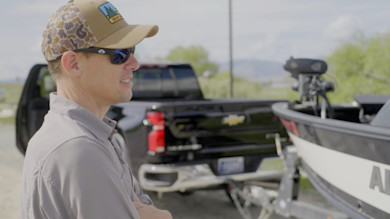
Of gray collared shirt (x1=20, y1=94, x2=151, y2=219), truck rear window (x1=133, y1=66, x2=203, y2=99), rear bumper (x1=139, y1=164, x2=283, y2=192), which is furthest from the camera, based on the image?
truck rear window (x1=133, y1=66, x2=203, y2=99)

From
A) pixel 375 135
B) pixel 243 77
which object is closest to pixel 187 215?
pixel 375 135

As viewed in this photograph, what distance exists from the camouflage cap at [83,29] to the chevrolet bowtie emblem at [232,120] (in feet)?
12.6

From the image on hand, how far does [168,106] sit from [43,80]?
3.28 meters

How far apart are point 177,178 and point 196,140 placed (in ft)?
1.52

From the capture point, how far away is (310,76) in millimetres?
4340

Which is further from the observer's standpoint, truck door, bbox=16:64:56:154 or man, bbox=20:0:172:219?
truck door, bbox=16:64:56:154

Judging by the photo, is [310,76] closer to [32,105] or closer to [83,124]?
[83,124]

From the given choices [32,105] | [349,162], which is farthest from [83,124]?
[32,105]

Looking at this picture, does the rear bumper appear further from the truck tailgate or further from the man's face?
the man's face

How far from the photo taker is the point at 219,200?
6363 mm

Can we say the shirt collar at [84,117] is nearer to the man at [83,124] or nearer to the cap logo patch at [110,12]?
the man at [83,124]

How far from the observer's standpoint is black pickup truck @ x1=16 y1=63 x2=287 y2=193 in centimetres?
496

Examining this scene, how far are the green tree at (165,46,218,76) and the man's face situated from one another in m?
29.9

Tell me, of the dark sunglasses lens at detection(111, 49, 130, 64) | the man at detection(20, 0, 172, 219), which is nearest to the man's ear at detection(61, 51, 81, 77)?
the man at detection(20, 0, 172, 219)
